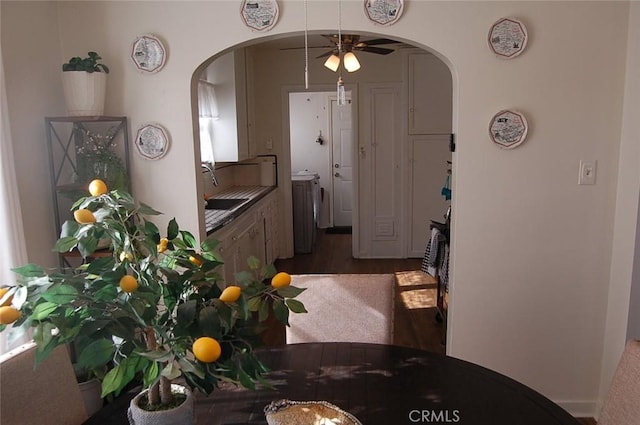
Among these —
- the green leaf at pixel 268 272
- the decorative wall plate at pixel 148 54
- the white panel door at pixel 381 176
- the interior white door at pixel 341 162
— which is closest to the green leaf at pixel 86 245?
the green leaf at pixel 268 272

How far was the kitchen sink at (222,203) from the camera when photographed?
4.59 metres

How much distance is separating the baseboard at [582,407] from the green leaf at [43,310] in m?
2.58

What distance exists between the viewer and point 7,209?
2.08 meters

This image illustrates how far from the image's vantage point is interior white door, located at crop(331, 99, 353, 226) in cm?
767

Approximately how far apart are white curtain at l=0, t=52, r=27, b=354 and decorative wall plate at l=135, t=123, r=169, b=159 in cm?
63

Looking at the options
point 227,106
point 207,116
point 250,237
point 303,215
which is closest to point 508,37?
point 250,237

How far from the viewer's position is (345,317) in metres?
2.13

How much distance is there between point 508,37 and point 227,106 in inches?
117

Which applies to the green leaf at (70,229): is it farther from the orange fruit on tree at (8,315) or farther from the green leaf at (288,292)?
the green leaf at (288,292)

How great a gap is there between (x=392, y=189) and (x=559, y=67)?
11.4 feet

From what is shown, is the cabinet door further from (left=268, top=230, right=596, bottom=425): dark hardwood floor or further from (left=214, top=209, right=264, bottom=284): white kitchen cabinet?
(left=214, top=209, right=264, bottom=284): white kitchen cabinet

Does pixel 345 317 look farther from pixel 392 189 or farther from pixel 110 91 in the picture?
pixel 392 189

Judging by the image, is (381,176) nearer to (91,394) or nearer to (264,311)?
(91,394)

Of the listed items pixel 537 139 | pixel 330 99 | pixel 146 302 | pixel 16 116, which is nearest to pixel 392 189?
pixel 330 99
